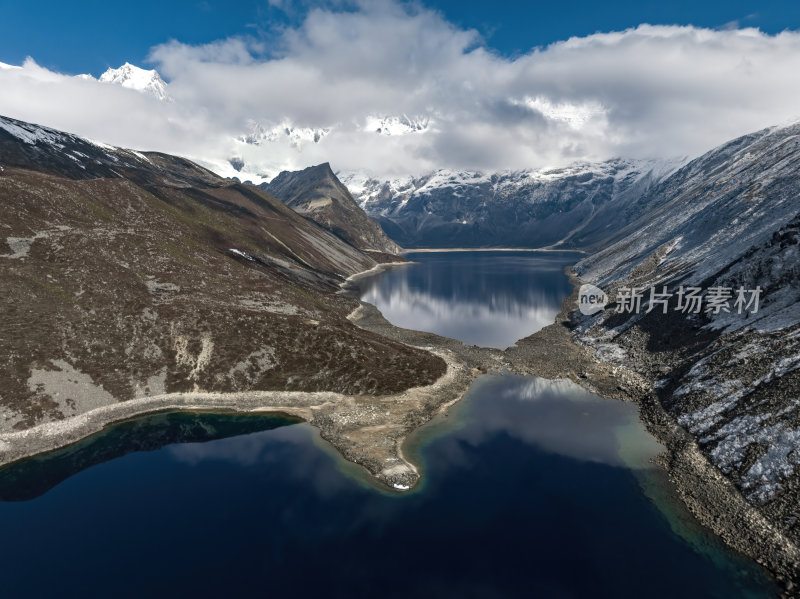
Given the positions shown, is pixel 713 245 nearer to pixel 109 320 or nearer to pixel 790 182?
pixel 790 182

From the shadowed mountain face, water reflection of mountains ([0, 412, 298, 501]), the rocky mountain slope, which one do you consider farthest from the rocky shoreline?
water reflection of mountains ([0, 412, 298, 501])

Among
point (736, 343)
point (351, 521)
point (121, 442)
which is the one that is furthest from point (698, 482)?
point (121, 442)

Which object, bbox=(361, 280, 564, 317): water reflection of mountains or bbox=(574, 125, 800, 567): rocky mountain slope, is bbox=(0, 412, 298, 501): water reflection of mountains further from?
bbox=(361, 280, 564, 317): water reflection of mountains

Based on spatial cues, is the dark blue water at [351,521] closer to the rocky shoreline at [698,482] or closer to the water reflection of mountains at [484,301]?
the rocky shoreline at [698,482]

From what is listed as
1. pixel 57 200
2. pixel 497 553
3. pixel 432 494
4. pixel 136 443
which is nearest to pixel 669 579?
pixel 497 553

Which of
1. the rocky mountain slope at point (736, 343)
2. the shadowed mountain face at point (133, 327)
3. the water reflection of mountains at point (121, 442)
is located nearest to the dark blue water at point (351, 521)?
the water reflection of mountains at point (121, 442)

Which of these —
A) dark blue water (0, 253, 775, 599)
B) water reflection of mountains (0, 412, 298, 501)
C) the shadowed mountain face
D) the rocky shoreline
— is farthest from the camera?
the shadowed mountain face

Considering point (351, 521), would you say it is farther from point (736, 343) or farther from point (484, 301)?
point (484, 301)
